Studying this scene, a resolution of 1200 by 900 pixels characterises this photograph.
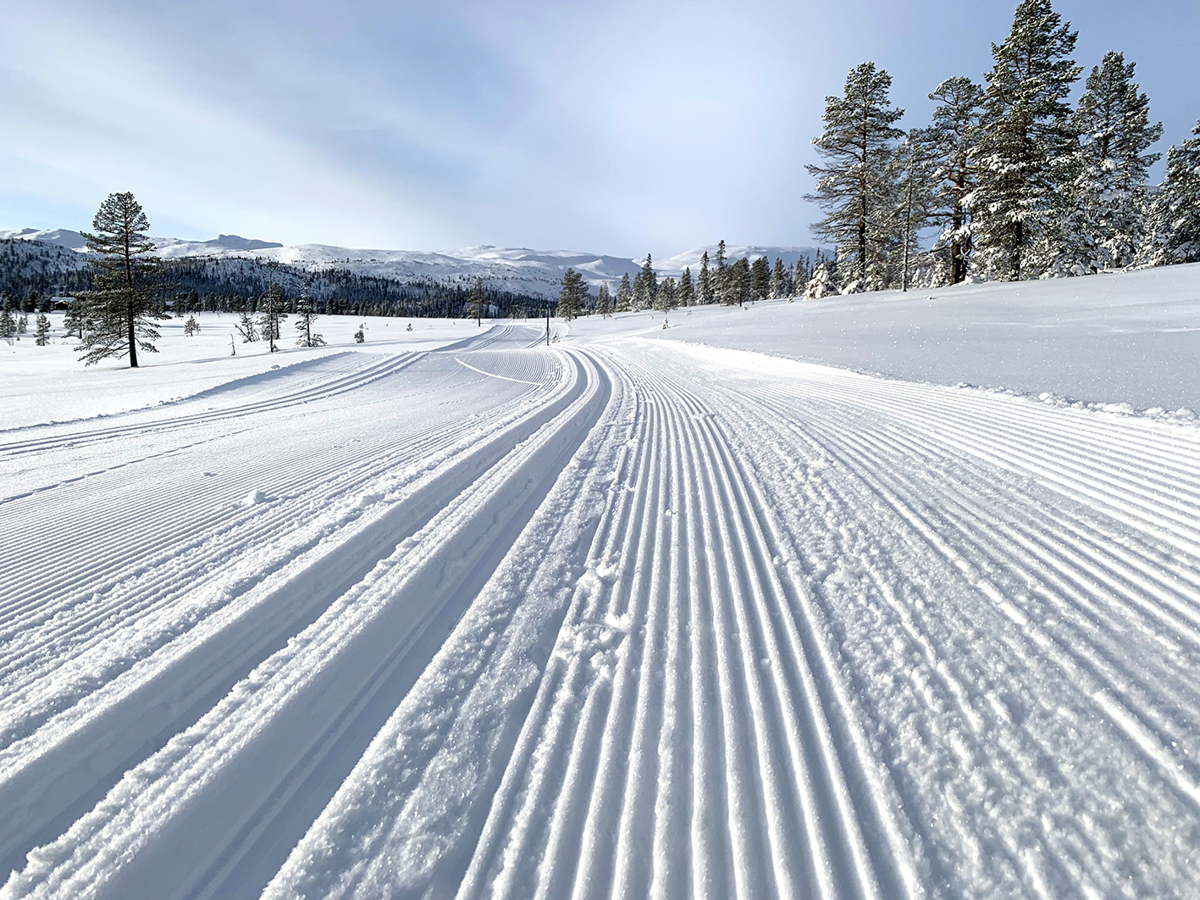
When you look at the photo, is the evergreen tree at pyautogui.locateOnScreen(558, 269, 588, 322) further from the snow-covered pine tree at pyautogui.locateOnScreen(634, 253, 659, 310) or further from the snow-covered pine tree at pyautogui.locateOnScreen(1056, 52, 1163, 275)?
the snow-covered pine tree at pyautogui.locateOnScreen(1056, 52, 1163, 275)

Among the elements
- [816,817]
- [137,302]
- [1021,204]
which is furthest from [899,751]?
[137,302]

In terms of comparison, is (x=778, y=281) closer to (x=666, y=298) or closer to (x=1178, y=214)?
(x=666, y=298)

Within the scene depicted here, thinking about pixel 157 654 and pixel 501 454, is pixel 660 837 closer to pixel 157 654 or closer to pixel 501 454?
pixel 157 654

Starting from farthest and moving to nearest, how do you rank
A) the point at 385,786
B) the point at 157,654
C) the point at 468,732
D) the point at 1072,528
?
the point at 1072,528 → the point at 157,654 → the point at 468,732 → the point at 385,786

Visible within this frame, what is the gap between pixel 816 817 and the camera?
1.56 metres

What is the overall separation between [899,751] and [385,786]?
1847 mm

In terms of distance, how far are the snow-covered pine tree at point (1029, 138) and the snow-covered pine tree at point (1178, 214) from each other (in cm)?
1113

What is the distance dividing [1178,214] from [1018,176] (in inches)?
580

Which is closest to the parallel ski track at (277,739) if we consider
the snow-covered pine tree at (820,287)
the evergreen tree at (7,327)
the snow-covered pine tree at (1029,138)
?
the snow-covered pine tree at (1029,138)

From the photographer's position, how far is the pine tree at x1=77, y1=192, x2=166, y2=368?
22.6 m

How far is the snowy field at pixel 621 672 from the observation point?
1479 mm

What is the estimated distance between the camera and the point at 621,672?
7.28ft

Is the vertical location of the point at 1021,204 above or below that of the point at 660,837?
above

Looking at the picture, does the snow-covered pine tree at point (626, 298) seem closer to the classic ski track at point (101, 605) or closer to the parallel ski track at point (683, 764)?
the classic ski track at point (101, 605)
